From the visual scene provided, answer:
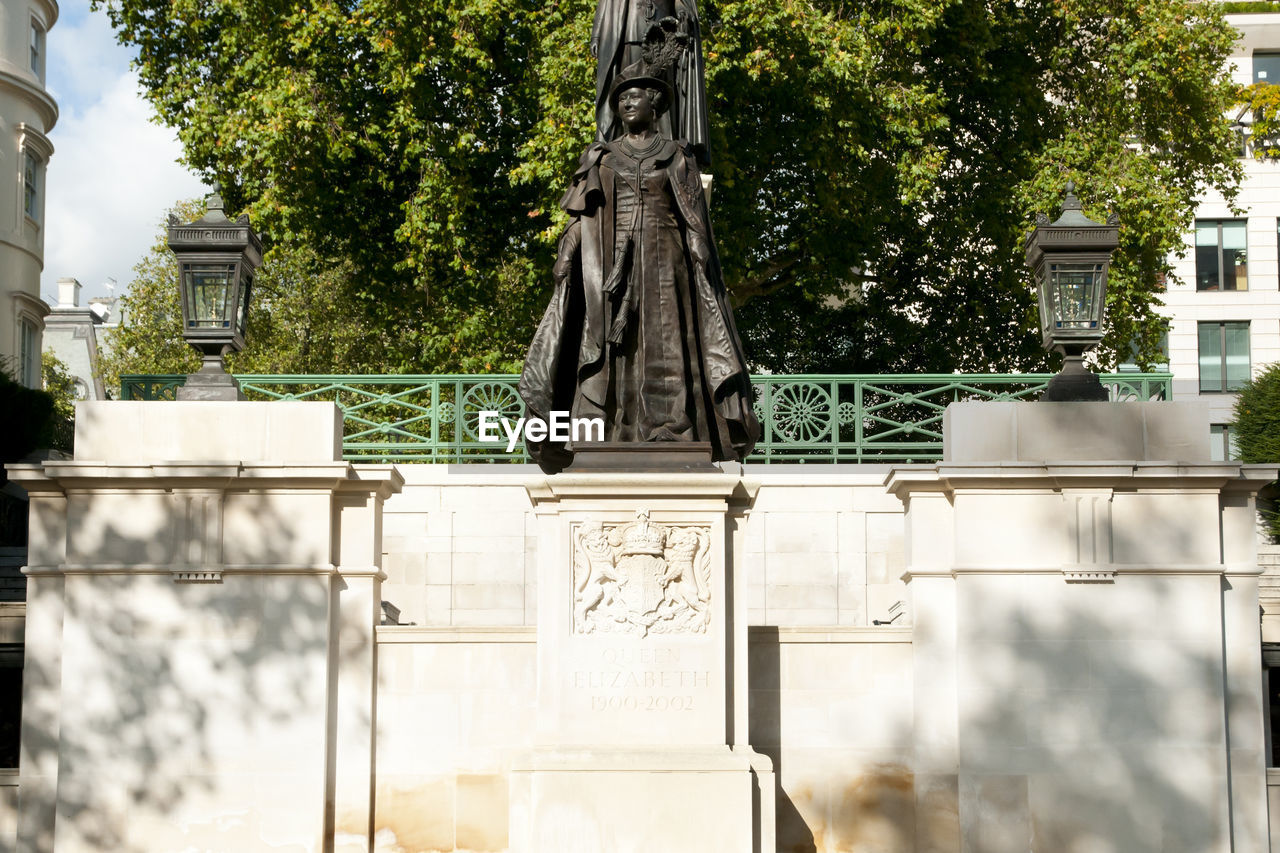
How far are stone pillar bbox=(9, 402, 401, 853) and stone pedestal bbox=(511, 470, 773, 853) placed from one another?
2.27 m

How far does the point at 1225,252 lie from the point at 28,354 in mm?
35462

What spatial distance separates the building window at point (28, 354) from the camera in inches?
1476

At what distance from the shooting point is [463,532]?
14805mm

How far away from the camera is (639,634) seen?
31.2 ft

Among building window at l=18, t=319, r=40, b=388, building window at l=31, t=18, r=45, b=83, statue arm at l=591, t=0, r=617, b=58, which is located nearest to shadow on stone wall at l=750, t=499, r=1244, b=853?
statue arm at l=591, t=0, r=617, b=58

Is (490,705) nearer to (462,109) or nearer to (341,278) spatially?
(462,109)

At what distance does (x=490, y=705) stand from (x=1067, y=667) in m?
4.41

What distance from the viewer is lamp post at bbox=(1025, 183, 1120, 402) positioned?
479 inches

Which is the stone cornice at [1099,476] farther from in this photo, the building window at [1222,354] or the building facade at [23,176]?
the building window at [1222,354]

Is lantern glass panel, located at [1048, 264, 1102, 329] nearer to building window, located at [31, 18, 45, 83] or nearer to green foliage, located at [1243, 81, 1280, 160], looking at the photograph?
green foliage, located at [1243, 81, 1280, 160]

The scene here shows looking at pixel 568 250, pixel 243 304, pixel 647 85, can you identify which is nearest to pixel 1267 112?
pixel 647 85

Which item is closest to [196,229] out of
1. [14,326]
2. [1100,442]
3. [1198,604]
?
[1100,442]

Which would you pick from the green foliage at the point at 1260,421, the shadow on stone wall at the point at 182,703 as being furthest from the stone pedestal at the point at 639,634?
the green foliage at the point at 1260,421

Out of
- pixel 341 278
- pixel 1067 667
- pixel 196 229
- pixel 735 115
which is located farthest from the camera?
pixel 341 278
